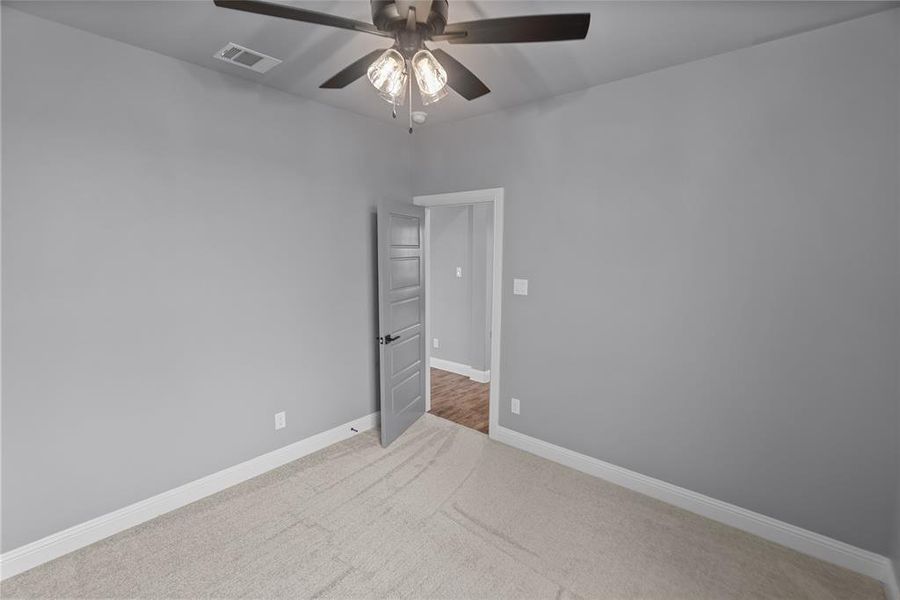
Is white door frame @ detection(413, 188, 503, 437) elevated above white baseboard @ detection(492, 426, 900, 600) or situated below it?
above

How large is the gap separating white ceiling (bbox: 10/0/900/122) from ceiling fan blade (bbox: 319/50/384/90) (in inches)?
11.9

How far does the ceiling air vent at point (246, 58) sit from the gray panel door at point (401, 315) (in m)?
1.11

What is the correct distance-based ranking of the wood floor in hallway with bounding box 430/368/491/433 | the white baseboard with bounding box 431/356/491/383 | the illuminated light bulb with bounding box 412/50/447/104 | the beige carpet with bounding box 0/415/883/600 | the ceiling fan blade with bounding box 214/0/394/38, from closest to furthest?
the ceiling fan blade with bounding box 214/0/394/38 < the illuminated light bulb with bounding box 412/50/447/104 < the beige carpet with bounding box 0/415/883/600 < the wood floor in hallway with bounding box 430/368/491/433 < the white baseboard with bounding box 431/356/491/383

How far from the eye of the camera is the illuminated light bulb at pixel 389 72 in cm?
151

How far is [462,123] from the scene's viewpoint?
10.8 feet

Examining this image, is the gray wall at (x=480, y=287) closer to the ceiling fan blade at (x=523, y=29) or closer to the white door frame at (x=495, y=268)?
the white door frame at (x=495, y=268)

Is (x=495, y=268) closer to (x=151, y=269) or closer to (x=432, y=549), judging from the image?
(x=432, y=549)

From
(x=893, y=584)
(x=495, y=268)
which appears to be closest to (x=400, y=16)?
(x=495, y=268)

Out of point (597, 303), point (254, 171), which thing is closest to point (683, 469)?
point (597, 303)

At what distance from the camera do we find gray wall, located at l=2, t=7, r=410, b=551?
6.33 feet

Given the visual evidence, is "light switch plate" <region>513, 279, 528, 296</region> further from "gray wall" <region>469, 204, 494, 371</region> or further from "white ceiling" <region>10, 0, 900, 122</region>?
"gray wall" <region>469, 204, 494, 371</region>

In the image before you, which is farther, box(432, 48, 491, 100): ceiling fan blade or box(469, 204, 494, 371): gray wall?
box(469, 204, 494, 371): gray wall

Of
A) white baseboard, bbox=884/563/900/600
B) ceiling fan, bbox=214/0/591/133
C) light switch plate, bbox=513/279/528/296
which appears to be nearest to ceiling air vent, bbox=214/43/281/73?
ceiling fan, bbox=214/0/591/133

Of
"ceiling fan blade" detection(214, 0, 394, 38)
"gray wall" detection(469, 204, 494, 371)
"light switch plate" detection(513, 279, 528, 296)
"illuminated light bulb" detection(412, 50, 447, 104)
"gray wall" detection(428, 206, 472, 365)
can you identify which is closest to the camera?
"ceiling fan blade" detection(214, 0, 394, 38)
